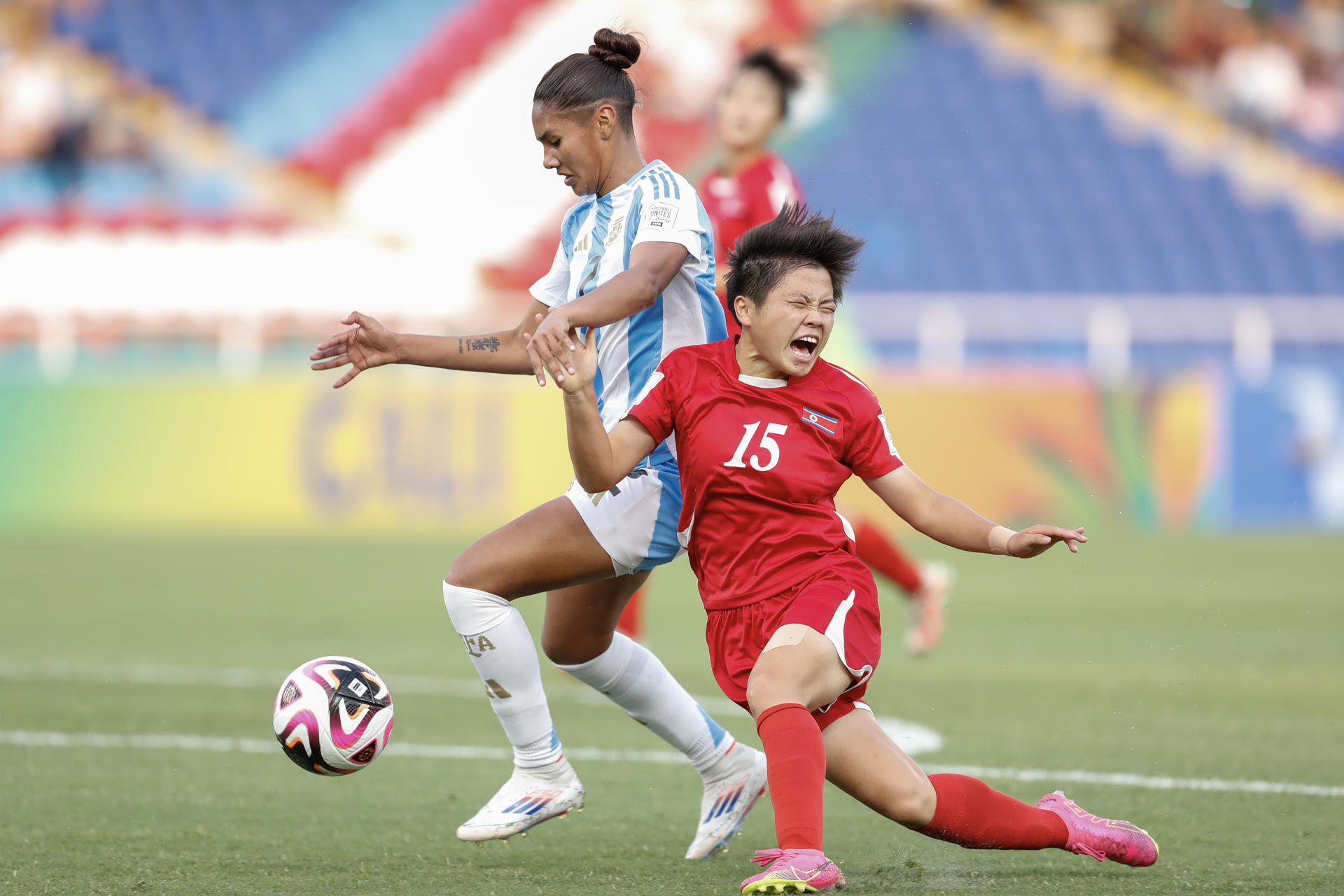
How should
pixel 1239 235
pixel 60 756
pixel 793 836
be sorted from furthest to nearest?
pixel 1239 235 → pixel 60 756 → pixel 793 836

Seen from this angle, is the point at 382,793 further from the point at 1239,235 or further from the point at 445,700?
the point at 1239,235

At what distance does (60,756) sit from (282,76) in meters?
16.0

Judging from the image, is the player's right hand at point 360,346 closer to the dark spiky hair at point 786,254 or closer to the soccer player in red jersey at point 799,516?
the soccer player in red jersey at point 799,516

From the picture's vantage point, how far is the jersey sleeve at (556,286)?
4277mm

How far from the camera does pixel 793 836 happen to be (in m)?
3.23

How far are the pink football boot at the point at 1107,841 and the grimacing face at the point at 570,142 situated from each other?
1.84 m

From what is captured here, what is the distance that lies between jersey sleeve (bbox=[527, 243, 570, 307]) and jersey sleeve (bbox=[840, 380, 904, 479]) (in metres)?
0.96

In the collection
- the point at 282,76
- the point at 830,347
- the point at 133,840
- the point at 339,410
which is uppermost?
the point at 282,76

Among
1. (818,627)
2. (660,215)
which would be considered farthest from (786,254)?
(818,627)

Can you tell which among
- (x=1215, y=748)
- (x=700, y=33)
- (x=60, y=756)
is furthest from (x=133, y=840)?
(x=700, y=33)

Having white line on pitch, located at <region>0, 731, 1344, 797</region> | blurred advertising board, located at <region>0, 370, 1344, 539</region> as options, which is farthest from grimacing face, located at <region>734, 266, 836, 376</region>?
blurred advertising board, located at <region>0, 370, 1344, 539</region>

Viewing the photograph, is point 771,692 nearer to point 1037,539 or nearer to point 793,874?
point 793,874

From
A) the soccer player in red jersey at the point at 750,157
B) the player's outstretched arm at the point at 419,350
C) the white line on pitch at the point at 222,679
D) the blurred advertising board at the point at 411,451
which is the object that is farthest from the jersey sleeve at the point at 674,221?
the blurred advertising board at the point at 411,451

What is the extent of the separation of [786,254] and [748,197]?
2809mm
